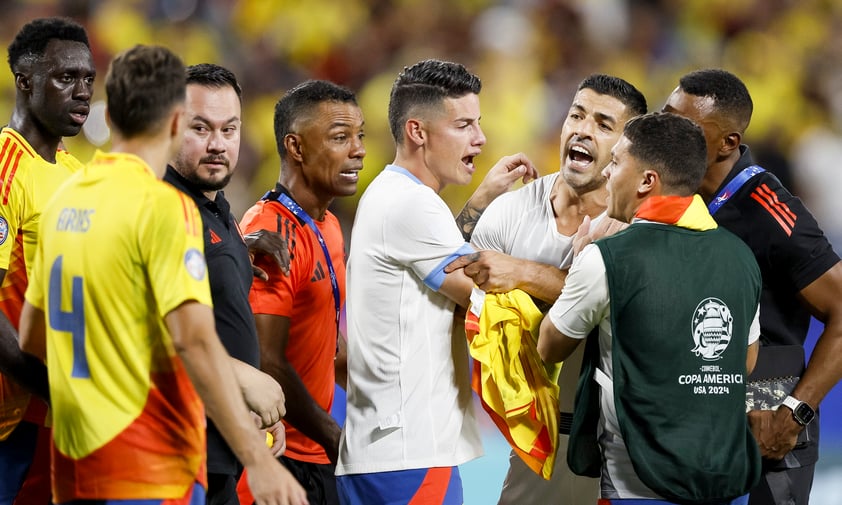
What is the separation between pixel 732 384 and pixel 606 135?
4.86 feet

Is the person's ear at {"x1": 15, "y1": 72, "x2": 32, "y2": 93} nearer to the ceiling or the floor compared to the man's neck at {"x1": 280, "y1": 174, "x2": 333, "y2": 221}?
nearer to the ceiling

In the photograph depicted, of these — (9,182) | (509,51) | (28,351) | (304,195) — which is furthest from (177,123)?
(509,51)

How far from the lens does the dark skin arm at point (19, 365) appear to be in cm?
337

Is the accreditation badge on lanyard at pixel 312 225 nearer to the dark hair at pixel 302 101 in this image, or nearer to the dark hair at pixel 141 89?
the dark hair at pixel 302 101

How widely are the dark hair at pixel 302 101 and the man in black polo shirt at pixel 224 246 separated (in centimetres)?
74

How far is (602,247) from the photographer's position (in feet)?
11.0

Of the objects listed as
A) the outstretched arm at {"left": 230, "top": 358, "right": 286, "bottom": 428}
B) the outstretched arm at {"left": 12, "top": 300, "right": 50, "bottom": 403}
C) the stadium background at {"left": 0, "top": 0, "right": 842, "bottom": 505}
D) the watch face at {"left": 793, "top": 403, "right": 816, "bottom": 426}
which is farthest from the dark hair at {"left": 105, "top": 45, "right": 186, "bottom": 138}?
the stadium background at {"left": 0, "top": 0, "right": 842, "bottom": 505}

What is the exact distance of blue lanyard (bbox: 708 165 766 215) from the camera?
4.20 meters

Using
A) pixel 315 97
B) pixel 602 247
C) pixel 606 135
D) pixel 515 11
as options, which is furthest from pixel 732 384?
pixel 515 11

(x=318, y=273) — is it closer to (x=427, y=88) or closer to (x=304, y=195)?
(x=304, y=195)

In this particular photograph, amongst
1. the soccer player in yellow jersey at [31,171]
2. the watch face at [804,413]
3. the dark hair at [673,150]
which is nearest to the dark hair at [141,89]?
the soccer player in yellow jersey at [31,171]

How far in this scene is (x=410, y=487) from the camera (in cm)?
363

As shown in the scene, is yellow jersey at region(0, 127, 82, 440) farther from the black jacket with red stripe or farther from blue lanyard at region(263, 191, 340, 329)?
the black jacket with red stripe

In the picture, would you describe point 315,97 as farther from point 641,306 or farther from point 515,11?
point 515,11
